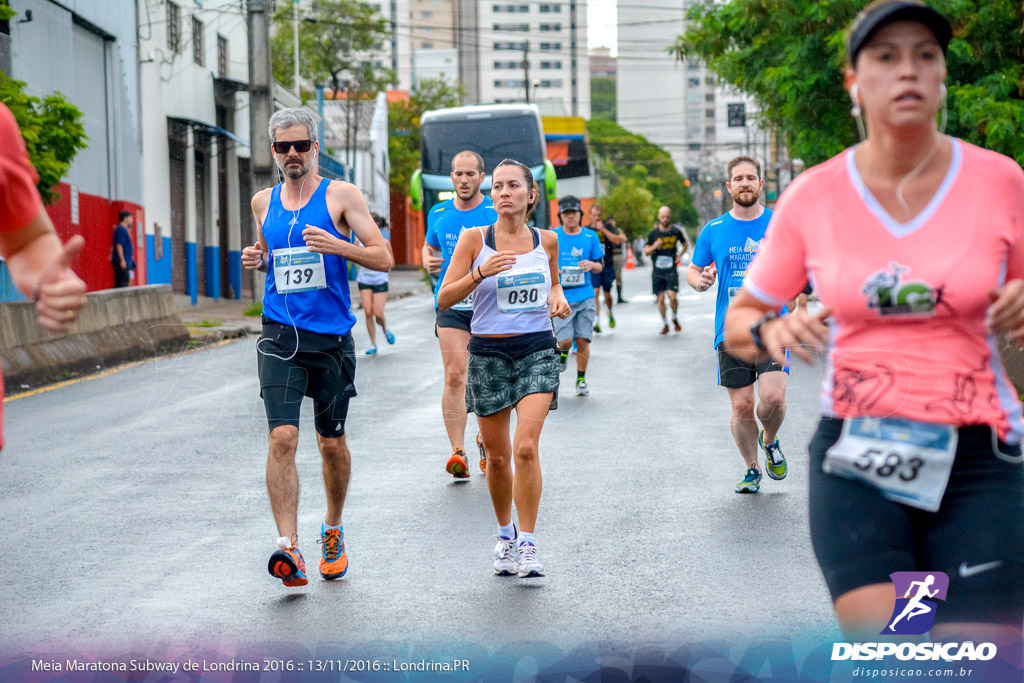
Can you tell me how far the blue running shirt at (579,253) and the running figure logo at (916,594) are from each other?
31.8 feet

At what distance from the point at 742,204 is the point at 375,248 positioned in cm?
259

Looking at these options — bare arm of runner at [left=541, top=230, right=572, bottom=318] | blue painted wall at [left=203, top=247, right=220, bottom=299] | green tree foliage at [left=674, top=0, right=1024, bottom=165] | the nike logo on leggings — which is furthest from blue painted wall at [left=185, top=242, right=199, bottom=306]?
the nike logo on leggings

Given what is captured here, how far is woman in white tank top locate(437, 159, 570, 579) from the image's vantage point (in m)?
5.60

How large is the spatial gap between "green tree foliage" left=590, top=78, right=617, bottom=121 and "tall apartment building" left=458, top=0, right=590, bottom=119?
1.26 meters

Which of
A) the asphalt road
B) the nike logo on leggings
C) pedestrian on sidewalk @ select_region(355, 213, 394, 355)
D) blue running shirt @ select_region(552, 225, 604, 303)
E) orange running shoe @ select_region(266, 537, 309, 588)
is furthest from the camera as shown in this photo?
pedestrian on sidewalk @ select_region(355, 213, 394, 355)

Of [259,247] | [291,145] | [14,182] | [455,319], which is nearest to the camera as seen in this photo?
[14,182]

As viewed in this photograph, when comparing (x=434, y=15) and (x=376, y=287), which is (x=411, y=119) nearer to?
(x=376, y=287)

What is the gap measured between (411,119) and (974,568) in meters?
→ 61.8

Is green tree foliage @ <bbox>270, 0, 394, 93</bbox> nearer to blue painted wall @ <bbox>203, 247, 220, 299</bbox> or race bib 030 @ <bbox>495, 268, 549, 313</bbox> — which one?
blue painted wall @ <bbox>203, 247, 220, 299</bbox>

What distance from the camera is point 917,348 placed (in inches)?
102

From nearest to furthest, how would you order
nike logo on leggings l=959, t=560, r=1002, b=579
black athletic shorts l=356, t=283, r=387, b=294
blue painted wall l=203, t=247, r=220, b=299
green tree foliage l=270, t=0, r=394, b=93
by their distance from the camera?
nike logo on leggings l=959, t=560, r=1002, b=579, black athletic shorts l=356, t=283, r=387, b=294, blue painted wall l=203, t=247, r=220, b=299, green tree foliage l=270, t=0, r=394, b=93

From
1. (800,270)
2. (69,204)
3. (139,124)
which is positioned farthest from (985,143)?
A: (139,124)

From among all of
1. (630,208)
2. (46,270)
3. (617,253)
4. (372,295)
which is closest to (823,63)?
(372,295)

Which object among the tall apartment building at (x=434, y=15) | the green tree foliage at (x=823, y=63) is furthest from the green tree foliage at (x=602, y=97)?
the green tree foliage at (x=823, y=63)
